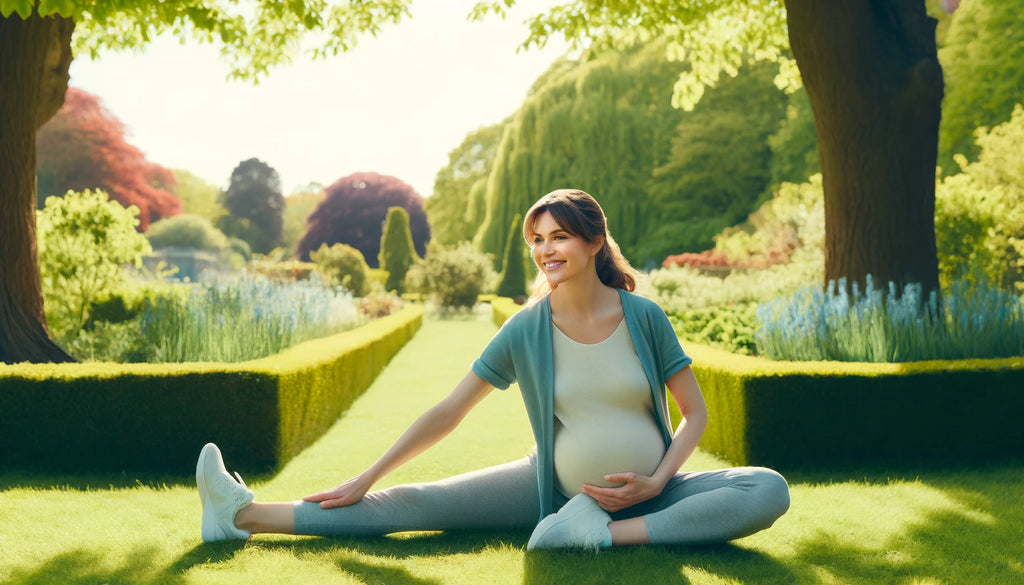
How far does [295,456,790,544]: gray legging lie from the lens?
2.88 metres

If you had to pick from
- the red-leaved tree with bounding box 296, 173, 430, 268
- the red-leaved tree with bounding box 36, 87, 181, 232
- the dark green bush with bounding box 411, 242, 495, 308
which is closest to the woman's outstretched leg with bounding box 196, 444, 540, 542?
the dark green bush with bounding box 411, 242, 495, 308

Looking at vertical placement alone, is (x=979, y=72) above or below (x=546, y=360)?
above

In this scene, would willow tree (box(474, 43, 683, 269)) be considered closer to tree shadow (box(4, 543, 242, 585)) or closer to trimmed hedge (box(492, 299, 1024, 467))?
trimmed hedge (box(492, 299, 1024, 467))

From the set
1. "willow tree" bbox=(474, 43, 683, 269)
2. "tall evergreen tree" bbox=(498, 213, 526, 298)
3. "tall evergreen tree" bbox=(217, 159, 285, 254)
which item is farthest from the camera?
"tall evergreen tree" bbox=(217, 159, 285, 254)

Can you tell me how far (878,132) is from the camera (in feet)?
20.5

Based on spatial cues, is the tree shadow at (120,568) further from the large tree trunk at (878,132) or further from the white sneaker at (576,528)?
the large tree trunk at (878,132)

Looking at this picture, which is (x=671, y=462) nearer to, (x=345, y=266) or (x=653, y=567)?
(x=653, y=567)

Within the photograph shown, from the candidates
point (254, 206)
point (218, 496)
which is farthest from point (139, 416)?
point (254, 206)

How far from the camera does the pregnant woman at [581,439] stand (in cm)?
288

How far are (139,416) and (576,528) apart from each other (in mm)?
3082

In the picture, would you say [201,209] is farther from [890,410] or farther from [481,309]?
[890,410]

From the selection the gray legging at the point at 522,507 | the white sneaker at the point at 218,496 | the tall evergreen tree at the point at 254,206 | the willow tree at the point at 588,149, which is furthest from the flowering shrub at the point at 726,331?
the tall evergreen tree at the point at 254,206

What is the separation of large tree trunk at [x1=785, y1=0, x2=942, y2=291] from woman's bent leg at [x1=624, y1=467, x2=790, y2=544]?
4.00 m

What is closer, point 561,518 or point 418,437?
point 561,518
